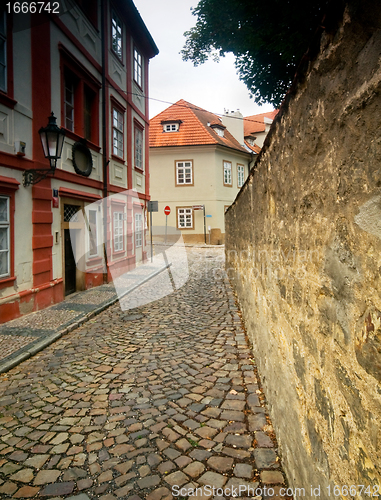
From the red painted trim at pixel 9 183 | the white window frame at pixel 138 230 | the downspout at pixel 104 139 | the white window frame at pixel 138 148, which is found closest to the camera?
the red painted trim at pixel 9 183

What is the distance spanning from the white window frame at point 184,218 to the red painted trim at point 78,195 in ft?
53.8

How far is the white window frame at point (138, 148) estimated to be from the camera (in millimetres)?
14555

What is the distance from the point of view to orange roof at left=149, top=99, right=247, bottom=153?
87.6 ft

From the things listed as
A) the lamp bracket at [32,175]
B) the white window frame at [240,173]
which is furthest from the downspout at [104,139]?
the white window frame at [240,173]

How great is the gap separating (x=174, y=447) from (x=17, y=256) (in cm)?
546

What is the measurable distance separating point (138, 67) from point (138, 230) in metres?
6.77

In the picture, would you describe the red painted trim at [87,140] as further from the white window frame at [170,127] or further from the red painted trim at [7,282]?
the white window frame at [170,127]

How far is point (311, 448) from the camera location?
66.9 inches

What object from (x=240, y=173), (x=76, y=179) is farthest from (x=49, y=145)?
(x=240, y=173)

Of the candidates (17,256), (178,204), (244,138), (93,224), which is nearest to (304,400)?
(17,256)

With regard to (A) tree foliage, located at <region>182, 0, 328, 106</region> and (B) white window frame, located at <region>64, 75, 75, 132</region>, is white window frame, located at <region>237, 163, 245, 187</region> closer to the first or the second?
(A) tree foliage, located at <region>182, 0, 328, 106</region>

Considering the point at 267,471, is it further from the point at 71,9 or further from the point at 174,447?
the point at 71,9

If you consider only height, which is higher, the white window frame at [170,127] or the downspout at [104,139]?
the white window frame at [170,127]

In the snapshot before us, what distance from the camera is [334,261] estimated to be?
4.44ft
